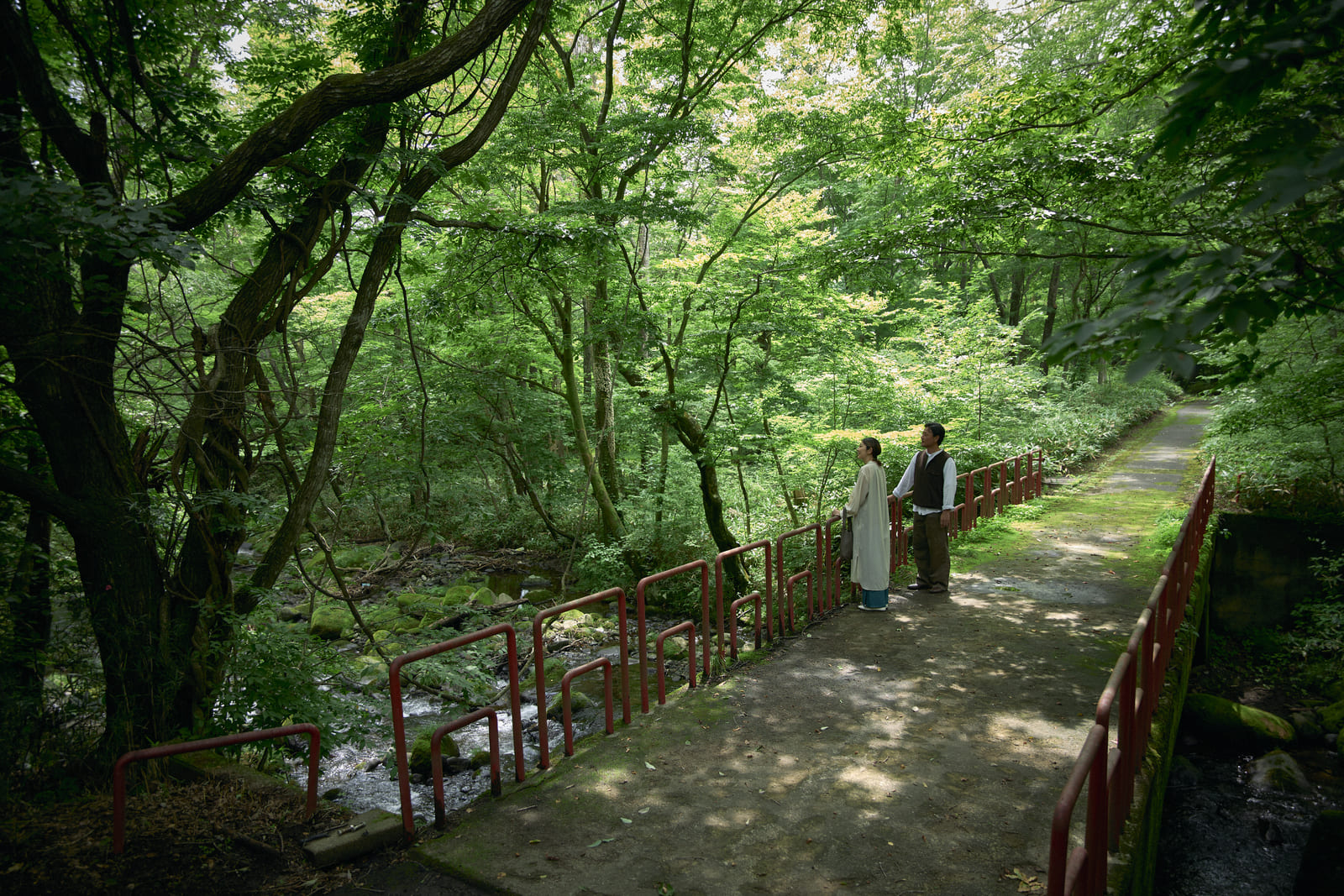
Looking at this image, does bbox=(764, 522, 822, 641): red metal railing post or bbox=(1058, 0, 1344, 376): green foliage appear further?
bbox=(764, 522, 822, 641): red metal railing post

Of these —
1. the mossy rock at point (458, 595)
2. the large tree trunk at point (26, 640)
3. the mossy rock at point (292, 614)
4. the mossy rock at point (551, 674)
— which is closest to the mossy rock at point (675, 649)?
the mossy rock at point (551, 674)

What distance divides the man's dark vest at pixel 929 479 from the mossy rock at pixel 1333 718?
480cm

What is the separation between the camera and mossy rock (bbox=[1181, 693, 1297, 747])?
7602 millimetres

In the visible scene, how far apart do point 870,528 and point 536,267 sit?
4.74 metres

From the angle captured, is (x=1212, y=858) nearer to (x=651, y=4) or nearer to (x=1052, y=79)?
(x=1052, y=79)

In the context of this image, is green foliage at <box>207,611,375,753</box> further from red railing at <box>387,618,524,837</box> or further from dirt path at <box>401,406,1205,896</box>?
dirt path at <box>401,406,1205,896</box>

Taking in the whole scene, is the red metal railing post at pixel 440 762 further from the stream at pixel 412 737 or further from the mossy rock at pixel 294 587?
the mossy rock at pixel 294 587

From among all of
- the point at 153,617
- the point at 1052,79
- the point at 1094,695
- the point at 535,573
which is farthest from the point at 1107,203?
the point at 535,573

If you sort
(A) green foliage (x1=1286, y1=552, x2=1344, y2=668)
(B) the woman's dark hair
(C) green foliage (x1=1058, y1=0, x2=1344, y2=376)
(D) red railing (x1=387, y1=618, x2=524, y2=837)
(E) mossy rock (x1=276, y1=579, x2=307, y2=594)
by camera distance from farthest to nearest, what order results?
1. (A) green foliage (x1=1286, y1=552, x2=1344, y2=668)
2. (E) mossy rock (x1=276, y1=579, x2=307, y2=594)
3. (B) the woman's dark hair
4. (D) red railing (x1=387, y1=618, x2=524, y2=837)
5. (C) green foliage (x1=1058, y1=0, x2=1344, y2=376)

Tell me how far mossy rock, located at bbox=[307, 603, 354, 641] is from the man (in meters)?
8.94

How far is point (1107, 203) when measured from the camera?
7.53 meters

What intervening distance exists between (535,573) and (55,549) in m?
9.79

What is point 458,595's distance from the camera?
1288cm

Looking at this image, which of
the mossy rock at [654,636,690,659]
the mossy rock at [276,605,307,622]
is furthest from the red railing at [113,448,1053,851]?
the mossy rock at [276,605,307,622]
